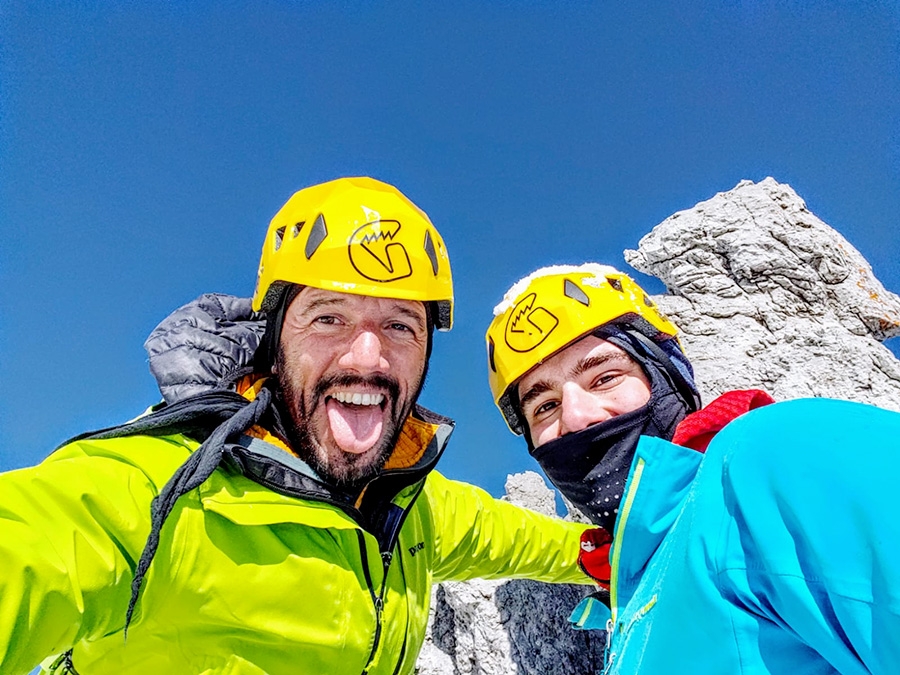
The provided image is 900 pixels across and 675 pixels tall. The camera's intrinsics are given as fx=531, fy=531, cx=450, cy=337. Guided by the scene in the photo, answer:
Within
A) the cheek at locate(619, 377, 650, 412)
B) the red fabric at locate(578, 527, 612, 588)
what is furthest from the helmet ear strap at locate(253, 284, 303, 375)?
the red fabric at locate(578, 527, 612, 588)

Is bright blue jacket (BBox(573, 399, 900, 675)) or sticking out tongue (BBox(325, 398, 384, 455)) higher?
sticking out tongue (BBox(325, 398, 384, 455))

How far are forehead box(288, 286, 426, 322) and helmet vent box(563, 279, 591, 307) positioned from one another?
55.5 inches

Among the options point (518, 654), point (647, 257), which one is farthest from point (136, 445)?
point (647, 257)

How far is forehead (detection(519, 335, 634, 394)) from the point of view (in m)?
4.14

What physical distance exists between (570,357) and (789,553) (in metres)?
3.05

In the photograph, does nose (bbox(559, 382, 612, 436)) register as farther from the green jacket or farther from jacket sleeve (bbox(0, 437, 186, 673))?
jacket sleeve (bbox(0, 437, 186, 673))

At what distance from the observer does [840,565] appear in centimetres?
105

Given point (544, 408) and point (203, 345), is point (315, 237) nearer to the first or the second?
point (203, 345)

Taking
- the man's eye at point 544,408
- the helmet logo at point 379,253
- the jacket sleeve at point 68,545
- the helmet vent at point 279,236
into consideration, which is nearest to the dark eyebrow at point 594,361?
the man's eye at point 544,408

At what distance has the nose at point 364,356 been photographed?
3689 mm

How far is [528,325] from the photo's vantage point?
14.5 feet

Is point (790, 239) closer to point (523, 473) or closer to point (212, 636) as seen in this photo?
point (523, 473)

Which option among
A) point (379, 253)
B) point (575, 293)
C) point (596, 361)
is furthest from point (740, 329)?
point (379, 253)

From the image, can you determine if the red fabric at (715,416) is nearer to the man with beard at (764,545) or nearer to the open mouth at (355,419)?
the man with beard at (764,545)
